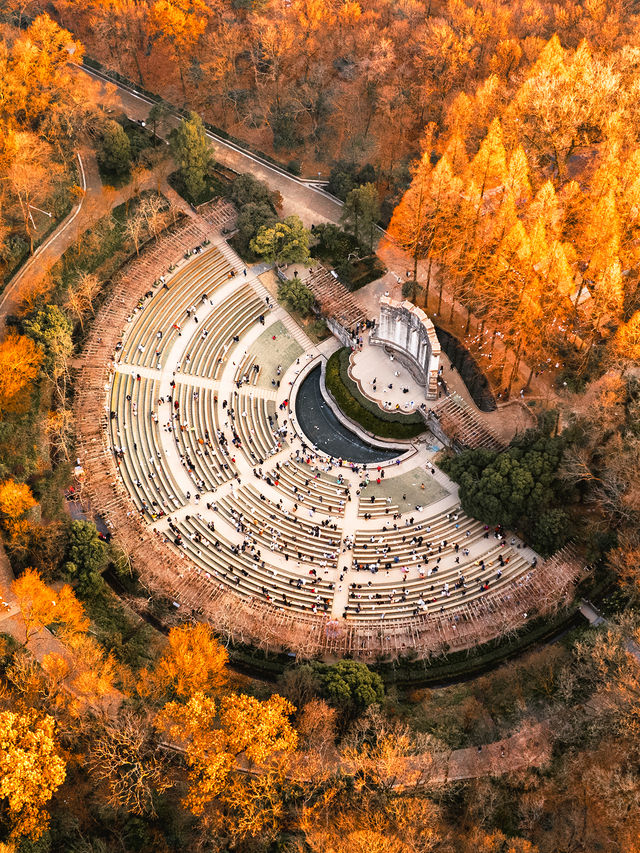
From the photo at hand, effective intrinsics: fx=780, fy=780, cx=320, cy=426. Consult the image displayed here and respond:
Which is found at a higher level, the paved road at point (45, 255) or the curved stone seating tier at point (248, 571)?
the paved road at point (45, 255)

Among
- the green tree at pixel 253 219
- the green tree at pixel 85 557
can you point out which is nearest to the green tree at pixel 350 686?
the green tree at pixel 85 557

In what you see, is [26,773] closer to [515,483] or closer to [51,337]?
[51,337]

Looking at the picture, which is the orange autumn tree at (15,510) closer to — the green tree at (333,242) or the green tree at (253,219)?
the green tree at (253,219)

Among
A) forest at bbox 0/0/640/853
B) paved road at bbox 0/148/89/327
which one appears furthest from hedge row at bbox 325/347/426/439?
paved road at bbox 0/148/89/327

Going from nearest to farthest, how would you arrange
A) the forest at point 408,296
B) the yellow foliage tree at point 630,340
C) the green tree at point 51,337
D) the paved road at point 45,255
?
the forest at point 408,296, the yellow foliage tree at point 630,340, the green tree at point 51,337, the paved road at point 45,255

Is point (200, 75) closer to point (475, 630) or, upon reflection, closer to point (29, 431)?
point (29, 431)

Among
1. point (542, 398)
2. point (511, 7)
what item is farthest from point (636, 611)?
point (511, 7)

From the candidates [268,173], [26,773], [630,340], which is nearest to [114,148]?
[268,173]
